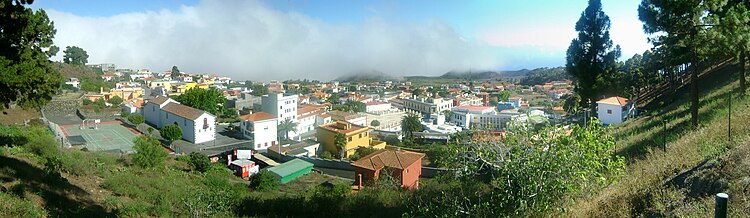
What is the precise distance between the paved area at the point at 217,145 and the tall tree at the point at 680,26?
2393 centimetres

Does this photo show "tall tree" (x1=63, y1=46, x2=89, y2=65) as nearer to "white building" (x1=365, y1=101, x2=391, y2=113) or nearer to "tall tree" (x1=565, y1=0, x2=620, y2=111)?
"white building" (x1=365, y1=101, x2=391, y2=113)

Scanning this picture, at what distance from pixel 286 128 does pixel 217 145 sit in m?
5.62

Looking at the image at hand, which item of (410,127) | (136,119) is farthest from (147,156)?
(410,127)

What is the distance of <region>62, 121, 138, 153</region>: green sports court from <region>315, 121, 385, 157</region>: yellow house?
11.4 m

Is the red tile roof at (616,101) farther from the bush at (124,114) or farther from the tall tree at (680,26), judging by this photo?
the bush at (124,114)

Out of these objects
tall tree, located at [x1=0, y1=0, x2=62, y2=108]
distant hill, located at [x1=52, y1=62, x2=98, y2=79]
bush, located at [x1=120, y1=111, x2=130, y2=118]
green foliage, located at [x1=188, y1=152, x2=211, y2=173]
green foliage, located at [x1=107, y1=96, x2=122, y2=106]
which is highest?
distant hill, located at [x1=52, y1=62, x2=98, y2=79]

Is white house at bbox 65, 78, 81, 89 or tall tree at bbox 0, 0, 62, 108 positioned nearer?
tall tree at bbox 0, 0, 62, 108

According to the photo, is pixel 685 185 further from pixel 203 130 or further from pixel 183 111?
pixel 183 111

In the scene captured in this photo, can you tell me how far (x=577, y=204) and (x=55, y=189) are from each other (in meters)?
8.94

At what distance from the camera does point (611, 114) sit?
28391 mm

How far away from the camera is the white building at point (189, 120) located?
29.3 meters

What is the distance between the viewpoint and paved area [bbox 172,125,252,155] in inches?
1063

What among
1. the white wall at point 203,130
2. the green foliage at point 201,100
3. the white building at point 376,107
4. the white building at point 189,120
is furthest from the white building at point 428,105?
the white building at point 189,120

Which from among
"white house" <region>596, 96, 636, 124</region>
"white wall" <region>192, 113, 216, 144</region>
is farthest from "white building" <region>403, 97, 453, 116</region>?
"white wall" <region>192, 113, 216, 144</region>
